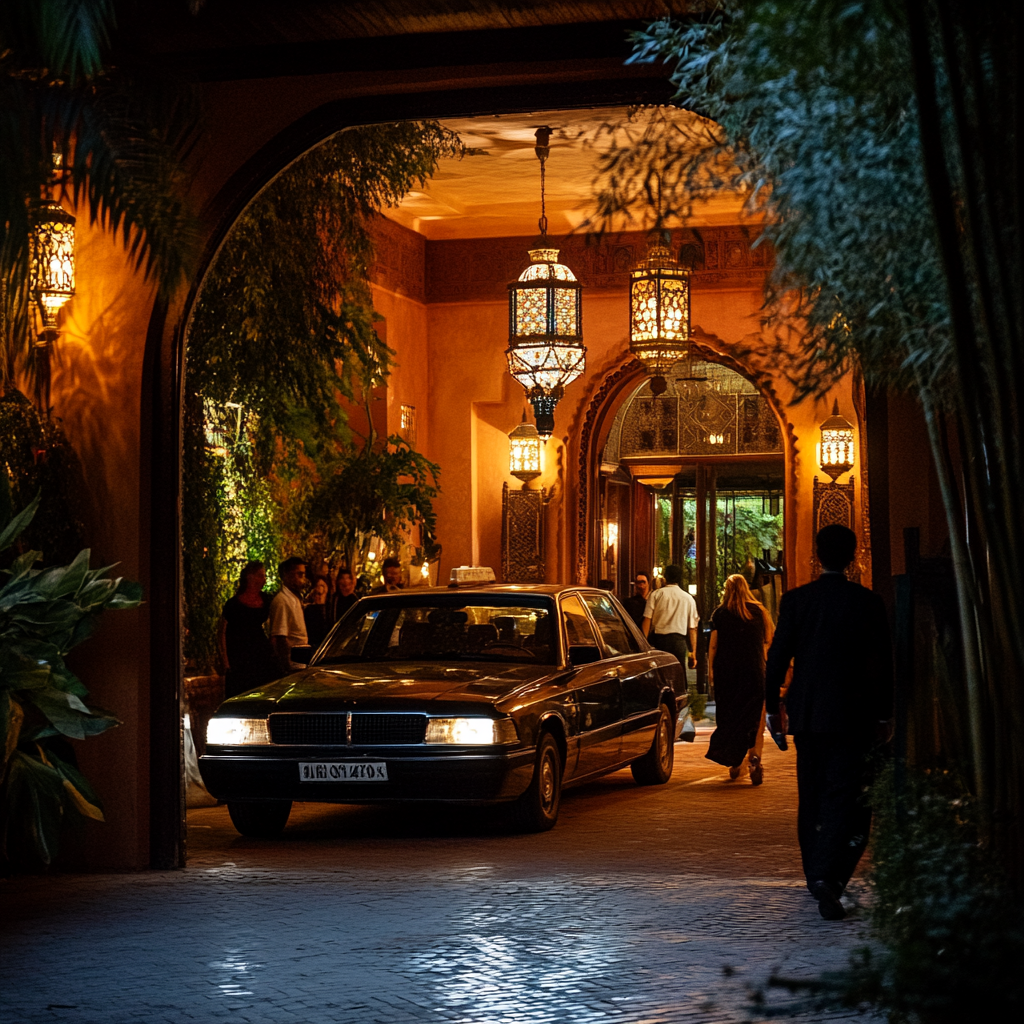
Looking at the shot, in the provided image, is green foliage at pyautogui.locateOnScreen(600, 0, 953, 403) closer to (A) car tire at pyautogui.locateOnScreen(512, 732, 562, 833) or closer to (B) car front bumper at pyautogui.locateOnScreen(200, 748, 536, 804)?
(B) car front bumper at pyautogui.locateOnScreen(200, 748, 536, 804)

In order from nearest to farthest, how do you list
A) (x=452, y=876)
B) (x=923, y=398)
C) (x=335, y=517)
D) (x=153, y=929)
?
(x=923, y=398)
(x=153, y=929)
(x=452, y=876)
(x=335, y=517)

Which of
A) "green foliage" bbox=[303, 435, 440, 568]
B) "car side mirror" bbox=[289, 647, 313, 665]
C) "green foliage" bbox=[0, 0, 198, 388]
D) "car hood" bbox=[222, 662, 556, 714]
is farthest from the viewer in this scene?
"green foliage" bbox=[303, 435, 440, 568]

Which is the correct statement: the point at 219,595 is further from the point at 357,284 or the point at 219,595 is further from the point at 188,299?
the point at 188,299

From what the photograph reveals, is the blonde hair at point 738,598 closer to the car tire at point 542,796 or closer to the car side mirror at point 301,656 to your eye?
the car tire at point 542,796

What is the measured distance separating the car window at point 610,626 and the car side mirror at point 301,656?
2.11 meters

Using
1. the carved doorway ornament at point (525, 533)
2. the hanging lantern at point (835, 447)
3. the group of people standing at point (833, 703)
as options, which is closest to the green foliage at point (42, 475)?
the group of people standing at point (833, 703)

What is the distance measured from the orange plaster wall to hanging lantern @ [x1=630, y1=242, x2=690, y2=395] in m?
8.82

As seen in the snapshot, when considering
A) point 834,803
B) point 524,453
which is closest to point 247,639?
point 834,803

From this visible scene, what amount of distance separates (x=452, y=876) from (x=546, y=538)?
519 inches

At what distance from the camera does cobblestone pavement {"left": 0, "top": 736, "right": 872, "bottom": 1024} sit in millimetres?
5645

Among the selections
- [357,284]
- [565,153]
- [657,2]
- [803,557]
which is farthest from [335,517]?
[657,2]

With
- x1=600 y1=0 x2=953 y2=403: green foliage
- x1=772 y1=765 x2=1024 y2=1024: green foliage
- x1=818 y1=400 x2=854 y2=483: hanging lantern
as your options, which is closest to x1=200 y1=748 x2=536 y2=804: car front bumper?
x1=772 y1=765 x2=1024 y2=1024: green foliage

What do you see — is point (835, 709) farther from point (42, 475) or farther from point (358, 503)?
point (358, 503)

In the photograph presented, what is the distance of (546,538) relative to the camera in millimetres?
21453
